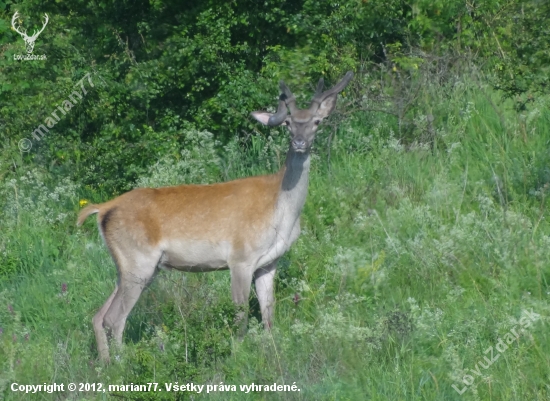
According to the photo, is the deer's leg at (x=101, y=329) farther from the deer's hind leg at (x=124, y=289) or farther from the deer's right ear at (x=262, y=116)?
the deer's right ear at (x=262, y=116)

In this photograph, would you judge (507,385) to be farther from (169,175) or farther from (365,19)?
(365,19)

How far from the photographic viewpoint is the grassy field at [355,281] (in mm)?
7082

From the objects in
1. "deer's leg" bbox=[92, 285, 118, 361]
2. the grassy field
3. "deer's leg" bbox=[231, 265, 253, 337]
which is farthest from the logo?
"deer's leg" bbox=[231, 265, 253, 337]

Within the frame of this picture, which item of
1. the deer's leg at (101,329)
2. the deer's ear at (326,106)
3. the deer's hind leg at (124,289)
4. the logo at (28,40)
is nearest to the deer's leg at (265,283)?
the deer's hind leg at (124,289)

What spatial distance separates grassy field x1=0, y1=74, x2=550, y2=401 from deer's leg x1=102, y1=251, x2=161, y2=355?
0.24 m

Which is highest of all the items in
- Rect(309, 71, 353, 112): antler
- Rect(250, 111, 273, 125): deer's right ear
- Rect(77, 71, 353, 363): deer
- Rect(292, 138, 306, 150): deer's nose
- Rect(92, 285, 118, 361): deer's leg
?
Rect(309, 71, 353, 112): antler

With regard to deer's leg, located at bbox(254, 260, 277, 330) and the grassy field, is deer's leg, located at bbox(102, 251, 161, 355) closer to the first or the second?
the grassy field

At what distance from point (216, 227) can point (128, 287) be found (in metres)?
0.89

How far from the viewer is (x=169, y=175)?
11.3 metres

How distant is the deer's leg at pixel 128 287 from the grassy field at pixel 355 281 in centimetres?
24

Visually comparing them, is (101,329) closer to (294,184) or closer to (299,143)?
(294,184)

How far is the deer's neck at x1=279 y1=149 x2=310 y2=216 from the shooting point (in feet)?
30.1
